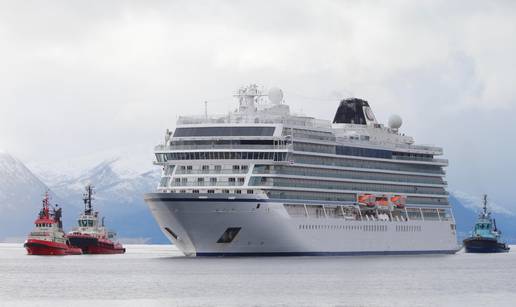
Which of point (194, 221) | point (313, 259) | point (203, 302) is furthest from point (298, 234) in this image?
point (203, 302)

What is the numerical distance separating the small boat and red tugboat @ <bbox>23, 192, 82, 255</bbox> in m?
55.2

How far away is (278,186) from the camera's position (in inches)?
4889

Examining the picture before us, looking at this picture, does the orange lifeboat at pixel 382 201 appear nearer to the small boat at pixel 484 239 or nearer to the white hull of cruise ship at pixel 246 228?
the white hull of cruise ship at pixel 246 228

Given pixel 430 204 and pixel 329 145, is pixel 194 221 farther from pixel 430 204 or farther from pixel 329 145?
pixel 430 204

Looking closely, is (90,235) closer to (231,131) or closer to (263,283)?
(231,131)

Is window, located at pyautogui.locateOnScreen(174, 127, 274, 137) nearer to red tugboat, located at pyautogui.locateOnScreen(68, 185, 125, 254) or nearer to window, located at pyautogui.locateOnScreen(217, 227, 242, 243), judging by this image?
window, located at pyautogui.locateOnScreen(217, 227, 242, 243)

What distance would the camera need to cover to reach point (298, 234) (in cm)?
12519

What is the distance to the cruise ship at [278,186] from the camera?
396ft

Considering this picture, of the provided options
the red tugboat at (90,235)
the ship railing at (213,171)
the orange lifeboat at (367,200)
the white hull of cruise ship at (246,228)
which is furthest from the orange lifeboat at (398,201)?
the red tugboat at (90,235)

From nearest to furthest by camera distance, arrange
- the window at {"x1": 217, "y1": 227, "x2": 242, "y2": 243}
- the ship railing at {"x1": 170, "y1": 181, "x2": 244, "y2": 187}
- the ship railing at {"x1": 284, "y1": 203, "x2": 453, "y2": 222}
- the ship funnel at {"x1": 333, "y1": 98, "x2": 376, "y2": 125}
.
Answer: the window at {"x1": 217, "y1": 227, "x2": 242, "y2": 243}
the ship railing at {"x1": 170, "y1": 181, "x2": 244, "y2": 187}
the ship railing at {"x1": 284, "y1": 203, "x2": 453, "y2": 222}
the ship funnel at {"x1": 333, "y1": 98, "x2": 376, "y2": 125}

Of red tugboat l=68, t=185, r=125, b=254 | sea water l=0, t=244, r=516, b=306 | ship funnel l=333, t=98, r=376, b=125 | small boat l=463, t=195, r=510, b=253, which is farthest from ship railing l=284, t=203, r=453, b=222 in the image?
red tugboat l=68, t=185, r=125, b=254

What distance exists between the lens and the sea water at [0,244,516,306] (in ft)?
276

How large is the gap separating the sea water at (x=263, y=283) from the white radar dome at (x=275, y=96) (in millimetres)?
16514

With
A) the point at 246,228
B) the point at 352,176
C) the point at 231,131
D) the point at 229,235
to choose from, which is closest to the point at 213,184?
the point at 229,235
